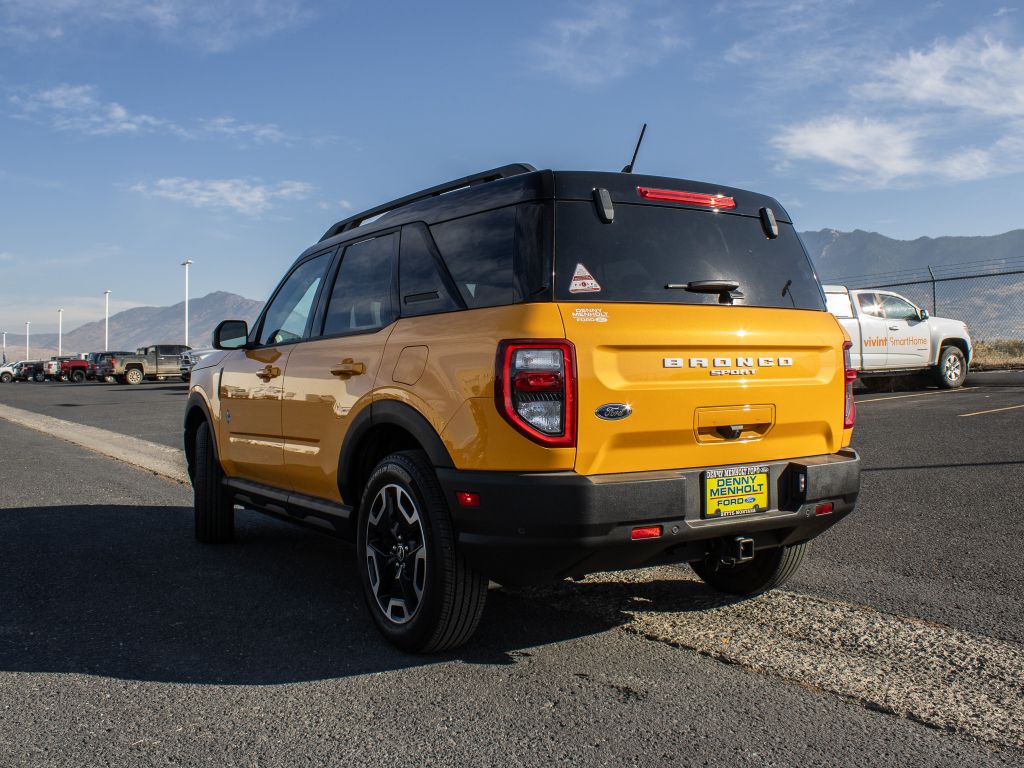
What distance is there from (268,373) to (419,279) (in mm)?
1549

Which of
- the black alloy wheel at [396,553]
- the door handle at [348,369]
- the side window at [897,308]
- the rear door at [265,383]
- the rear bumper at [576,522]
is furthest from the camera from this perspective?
the side window at [897,308]

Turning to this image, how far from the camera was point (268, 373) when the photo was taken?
17.3ft

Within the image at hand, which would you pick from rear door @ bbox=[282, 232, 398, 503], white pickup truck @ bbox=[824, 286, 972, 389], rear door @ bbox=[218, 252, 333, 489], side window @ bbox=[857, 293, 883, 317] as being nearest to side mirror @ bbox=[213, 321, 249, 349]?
rear door @ bbox=[218, 252, 333, 489]

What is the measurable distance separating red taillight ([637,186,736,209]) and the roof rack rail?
0.49 metres

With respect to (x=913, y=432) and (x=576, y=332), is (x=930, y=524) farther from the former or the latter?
(x=913, y=432)

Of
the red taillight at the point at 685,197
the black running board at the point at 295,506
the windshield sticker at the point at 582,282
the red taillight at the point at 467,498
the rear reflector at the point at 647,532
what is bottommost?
the black running board at the point at 295,506

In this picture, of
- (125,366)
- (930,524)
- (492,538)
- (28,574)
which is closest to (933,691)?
(492,538)

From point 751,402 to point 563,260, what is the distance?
0.97m

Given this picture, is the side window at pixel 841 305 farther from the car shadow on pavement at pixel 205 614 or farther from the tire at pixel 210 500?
the tire at pixel 210 500

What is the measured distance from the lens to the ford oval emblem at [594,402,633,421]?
338cm

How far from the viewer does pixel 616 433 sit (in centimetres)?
341

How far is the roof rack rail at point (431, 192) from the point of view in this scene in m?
3.95

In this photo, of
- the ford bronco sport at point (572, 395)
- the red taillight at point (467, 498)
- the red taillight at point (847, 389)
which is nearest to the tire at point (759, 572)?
the ford bronco sport at point (572, 395)

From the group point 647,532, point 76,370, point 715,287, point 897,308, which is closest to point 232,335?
point 715,287
